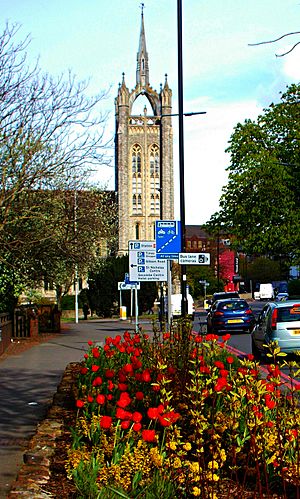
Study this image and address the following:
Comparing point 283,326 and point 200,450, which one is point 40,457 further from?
point 283,326

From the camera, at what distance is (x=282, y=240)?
1853 inches

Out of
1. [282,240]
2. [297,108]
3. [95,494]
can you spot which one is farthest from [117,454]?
[297,108]

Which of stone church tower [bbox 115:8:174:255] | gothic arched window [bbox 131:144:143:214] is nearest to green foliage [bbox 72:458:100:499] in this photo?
stone church tower [bbox 115:8:174:255]

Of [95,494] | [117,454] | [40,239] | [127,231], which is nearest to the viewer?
[95,494]

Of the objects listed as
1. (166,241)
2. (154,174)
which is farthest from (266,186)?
(154,174)

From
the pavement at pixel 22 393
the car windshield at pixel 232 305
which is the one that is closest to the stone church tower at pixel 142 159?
the car windshield at pixel 232 305

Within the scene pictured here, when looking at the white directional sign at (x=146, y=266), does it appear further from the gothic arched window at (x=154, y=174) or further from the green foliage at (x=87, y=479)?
the gothic arched window at (x=154, y=174)

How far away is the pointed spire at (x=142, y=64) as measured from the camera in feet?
432

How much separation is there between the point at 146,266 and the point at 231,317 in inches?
600

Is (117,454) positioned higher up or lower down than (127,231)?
lower down

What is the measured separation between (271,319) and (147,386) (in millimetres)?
11423

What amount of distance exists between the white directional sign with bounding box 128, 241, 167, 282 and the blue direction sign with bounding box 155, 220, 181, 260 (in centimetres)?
191

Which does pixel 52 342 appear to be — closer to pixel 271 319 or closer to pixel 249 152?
pixel 271 319

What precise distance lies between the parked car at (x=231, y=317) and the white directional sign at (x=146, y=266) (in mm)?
14115
